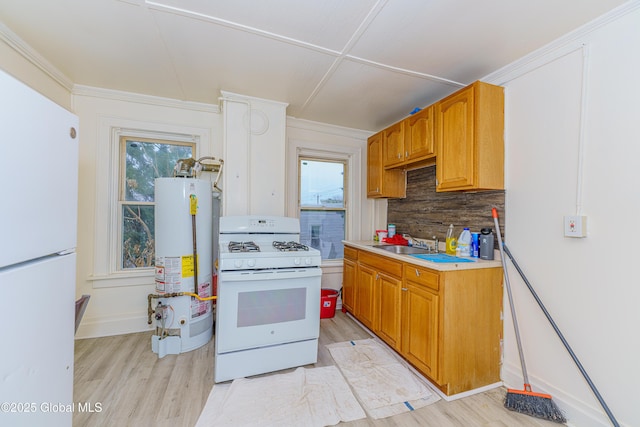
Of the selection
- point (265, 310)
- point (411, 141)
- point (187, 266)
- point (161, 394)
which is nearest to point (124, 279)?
point (187, 266)

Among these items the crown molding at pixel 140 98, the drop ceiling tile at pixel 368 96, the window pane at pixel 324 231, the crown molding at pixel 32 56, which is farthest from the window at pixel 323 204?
the crown molding at pixel 32 56

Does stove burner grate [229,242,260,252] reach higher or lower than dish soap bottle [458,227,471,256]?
Answer: lower

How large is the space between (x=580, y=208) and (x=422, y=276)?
105 cm

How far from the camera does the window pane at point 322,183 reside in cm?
337

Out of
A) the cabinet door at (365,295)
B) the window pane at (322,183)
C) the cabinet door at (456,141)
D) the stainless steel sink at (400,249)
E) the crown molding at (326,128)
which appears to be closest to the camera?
the cabinet door at (456,141)

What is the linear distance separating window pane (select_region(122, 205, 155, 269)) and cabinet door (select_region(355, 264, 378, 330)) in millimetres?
2309

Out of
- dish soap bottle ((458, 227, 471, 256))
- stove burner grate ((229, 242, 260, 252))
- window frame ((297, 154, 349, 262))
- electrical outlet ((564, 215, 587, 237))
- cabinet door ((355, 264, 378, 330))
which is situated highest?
window frame ((297, 154, 349, 262))

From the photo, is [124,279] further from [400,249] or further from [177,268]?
[400,249]

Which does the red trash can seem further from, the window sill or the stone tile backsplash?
the window sill

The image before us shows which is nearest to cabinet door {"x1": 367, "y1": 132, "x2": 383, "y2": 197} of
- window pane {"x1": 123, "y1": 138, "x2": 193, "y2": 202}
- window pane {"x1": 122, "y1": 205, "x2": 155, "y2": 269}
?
window pane {"x1": 123, "y1": 138, "x2": 193, "y2": 202}

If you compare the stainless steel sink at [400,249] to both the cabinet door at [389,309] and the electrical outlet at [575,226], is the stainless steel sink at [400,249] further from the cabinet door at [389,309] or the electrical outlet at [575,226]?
the electrical outlet at [575,226]

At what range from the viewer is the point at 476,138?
6.29ft

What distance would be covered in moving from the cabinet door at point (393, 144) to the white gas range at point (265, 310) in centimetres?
147

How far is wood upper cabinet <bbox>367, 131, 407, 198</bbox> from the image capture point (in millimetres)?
3064
